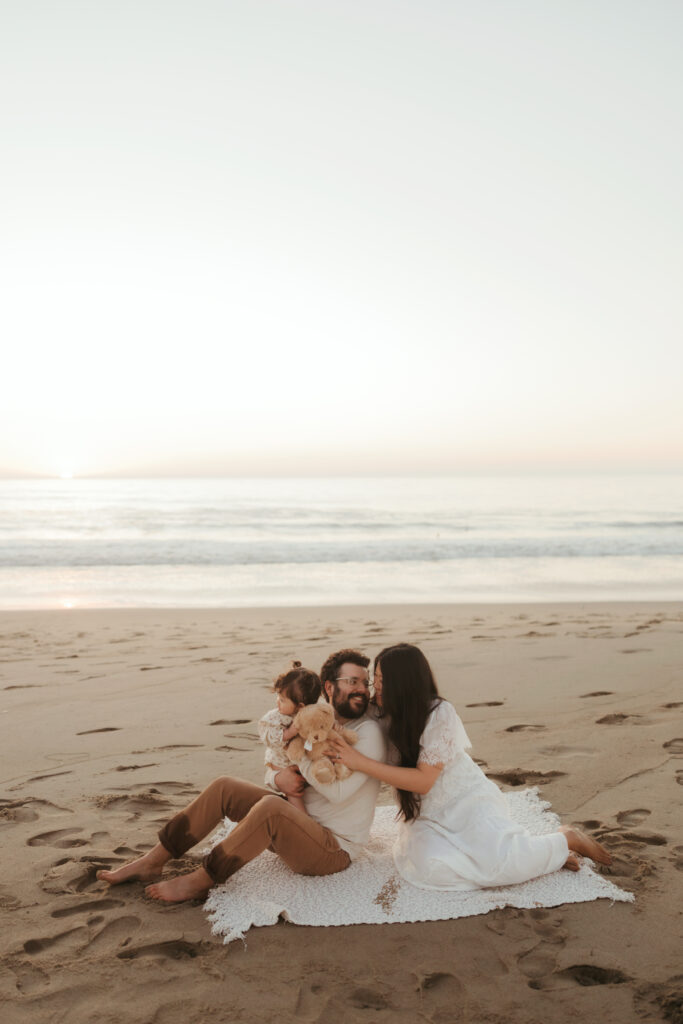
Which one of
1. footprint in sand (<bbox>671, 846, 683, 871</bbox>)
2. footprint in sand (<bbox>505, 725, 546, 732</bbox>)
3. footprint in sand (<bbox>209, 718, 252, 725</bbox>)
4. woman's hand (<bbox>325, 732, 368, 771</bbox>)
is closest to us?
woman's hand (<bbox>325, 732, 368, 771</bbox>)

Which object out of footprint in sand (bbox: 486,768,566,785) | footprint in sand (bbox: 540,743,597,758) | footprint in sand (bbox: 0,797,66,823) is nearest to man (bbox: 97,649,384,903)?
footprint in sand (bbox: 0,797,66,823)

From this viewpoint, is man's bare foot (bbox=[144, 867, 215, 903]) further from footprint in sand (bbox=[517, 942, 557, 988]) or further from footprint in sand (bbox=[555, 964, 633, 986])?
footprint in sand (bbox=[555, 964, 633, 986])

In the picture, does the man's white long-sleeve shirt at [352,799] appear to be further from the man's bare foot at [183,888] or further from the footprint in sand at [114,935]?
the footprint in sand at [114,935]

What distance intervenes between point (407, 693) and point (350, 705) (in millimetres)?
283

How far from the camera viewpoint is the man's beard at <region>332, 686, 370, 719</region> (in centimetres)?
372

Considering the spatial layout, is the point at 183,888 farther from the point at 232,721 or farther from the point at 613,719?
the point at 613,719

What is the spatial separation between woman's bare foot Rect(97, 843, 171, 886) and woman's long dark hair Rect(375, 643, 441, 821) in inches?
49.5

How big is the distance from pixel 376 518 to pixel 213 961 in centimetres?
3125

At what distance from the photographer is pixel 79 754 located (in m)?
5.51

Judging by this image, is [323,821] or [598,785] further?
[598,785]

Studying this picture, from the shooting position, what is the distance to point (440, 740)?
11.9 ft

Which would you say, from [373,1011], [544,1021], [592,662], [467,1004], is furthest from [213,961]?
[592,662]

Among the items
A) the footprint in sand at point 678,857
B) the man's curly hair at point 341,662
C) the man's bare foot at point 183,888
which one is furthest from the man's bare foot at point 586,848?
the man's bare foot at point 183,888

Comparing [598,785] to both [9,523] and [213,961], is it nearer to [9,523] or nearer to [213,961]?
[213,961]
